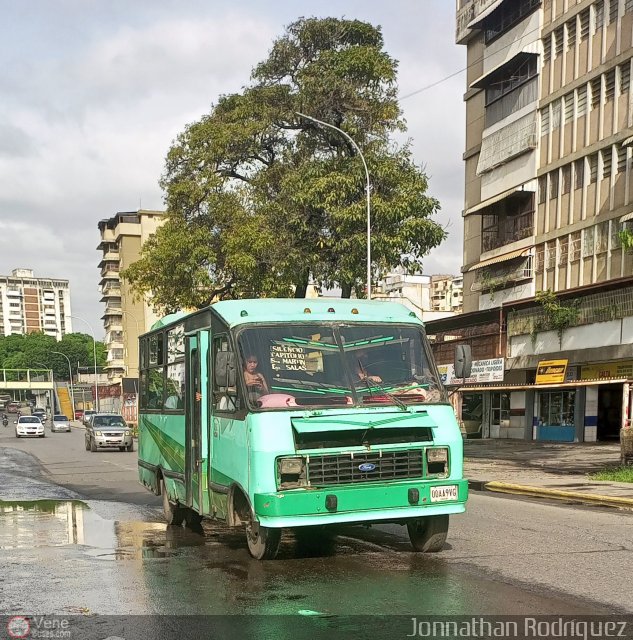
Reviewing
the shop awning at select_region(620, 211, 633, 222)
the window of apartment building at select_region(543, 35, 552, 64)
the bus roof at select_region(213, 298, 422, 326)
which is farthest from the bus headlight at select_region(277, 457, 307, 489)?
the window of apartment building at select_region(543, 35, 552, 64)

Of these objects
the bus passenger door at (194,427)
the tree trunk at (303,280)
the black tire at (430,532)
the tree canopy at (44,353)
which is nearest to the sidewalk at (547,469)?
the black tire at (430,532)

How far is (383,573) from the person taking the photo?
7812mm

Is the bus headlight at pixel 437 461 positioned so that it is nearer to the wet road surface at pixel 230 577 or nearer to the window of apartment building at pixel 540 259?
the wet road surface at pixel 230 577

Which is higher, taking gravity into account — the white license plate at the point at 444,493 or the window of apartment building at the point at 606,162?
the window of apartment building at the point at 606,162

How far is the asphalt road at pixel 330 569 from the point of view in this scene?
6.65m

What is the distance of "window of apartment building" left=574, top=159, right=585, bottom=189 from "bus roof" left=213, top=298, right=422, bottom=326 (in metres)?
24.5

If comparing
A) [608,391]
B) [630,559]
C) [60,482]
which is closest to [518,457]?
[608,391]

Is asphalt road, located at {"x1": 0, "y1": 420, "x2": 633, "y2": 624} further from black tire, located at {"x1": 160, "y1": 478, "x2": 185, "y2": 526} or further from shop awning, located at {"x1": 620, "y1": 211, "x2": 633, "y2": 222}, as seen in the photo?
shop awning, located at {"x1": 620, "y1": 211, "x2": 633, "y2": 222}

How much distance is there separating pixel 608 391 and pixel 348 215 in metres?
11.7

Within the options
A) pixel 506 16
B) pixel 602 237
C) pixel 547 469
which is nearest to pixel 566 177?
pixel 602 237

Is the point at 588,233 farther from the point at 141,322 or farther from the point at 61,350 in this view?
the point at 61,350

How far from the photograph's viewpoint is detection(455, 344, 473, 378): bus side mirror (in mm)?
9922

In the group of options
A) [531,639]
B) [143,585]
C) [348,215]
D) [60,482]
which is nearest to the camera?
[531,639]

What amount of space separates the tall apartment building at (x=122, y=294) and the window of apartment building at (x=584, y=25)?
84852mm
